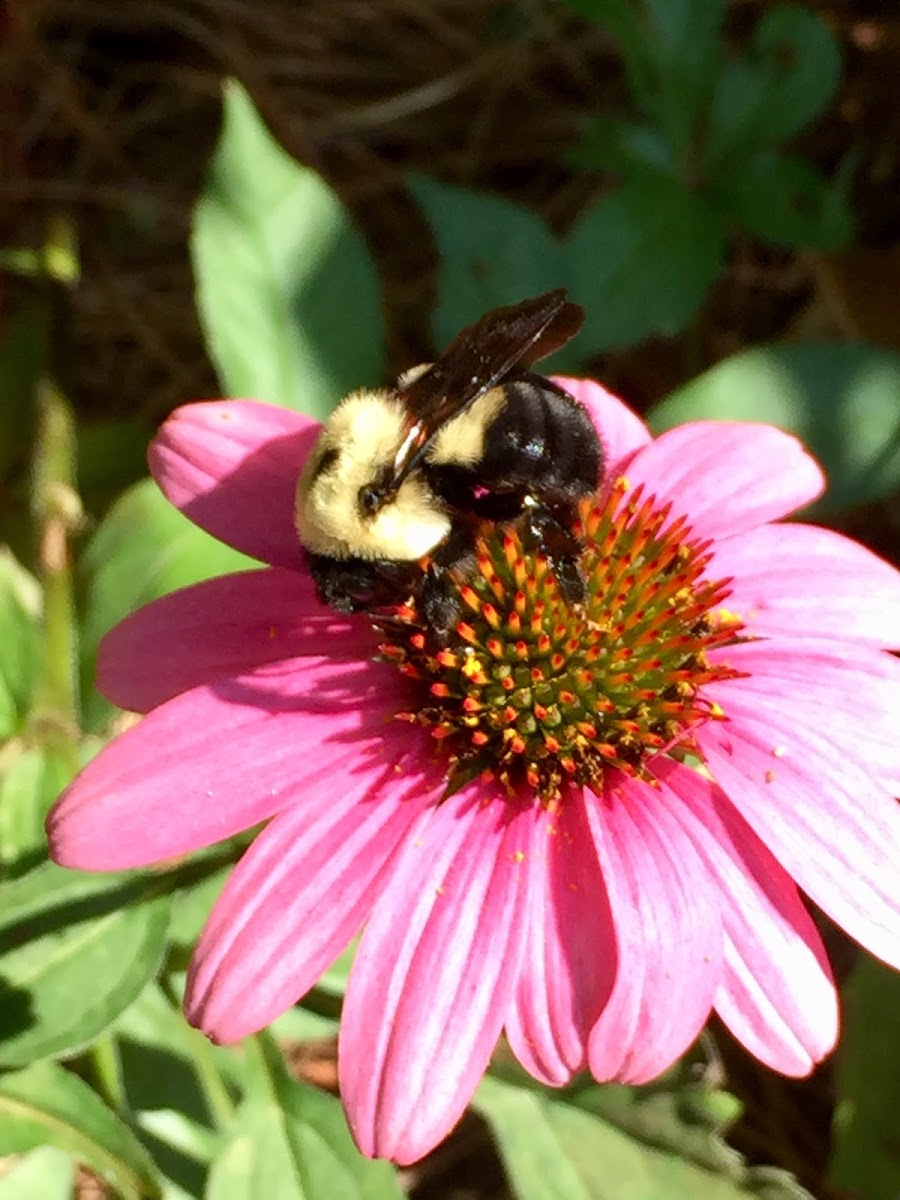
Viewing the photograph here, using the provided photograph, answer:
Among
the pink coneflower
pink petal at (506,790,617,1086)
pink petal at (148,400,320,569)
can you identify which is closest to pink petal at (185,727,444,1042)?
the pink coneflower

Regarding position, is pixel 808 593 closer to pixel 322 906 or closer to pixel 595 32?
pixel 322 906

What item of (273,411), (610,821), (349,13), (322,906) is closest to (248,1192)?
(322,906)

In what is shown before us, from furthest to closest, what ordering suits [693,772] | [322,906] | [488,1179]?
[488,1179]
[693,772]
[322,906]

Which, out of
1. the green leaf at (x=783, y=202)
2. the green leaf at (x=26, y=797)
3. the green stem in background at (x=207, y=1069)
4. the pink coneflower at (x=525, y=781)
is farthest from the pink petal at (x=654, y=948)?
the green leaf at (x=783, y=202)

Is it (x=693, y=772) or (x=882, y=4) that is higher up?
(x=882, y=4)

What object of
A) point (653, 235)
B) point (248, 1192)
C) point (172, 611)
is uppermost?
point (653, 235)

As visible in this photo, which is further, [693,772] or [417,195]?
[417,195]
